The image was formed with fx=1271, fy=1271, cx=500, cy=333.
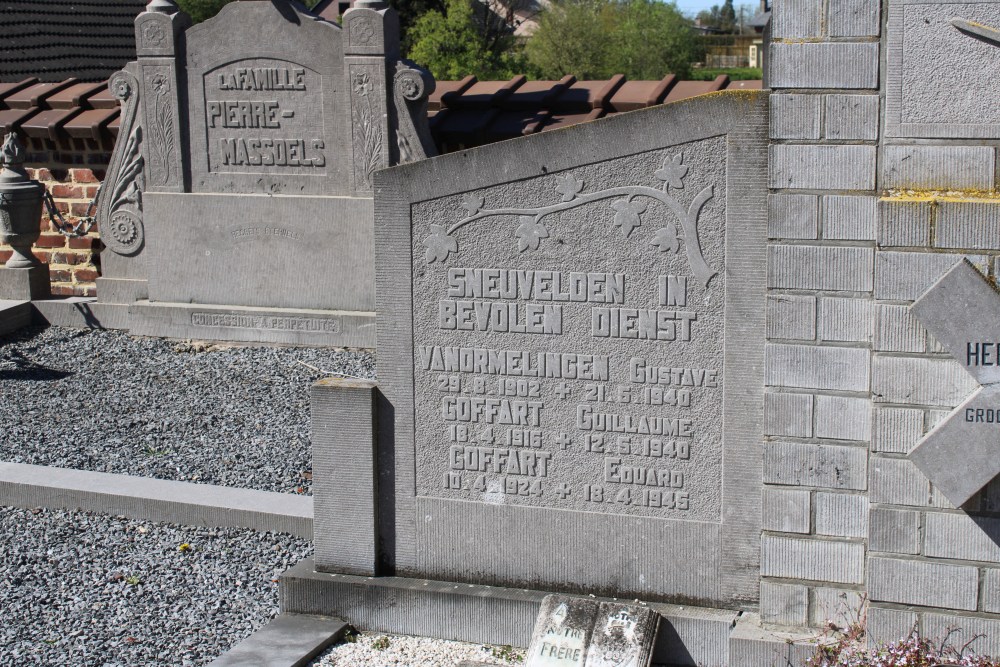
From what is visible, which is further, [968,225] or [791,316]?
[791,316]

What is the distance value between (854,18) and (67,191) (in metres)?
8.65

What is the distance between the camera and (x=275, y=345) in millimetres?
9438

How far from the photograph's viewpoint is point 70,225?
10859 millimetres

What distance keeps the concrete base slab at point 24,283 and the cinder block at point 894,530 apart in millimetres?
7986

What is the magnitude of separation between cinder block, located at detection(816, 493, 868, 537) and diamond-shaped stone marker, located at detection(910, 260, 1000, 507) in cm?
36

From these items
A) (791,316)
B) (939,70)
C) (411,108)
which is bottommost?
(791,316)

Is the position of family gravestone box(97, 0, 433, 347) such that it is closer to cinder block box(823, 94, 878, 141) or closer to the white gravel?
the white gravel

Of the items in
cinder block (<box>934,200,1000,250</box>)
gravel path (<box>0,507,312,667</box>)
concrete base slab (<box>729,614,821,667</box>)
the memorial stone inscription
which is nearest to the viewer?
cinder block (<box>934,200,1000,250</box>)

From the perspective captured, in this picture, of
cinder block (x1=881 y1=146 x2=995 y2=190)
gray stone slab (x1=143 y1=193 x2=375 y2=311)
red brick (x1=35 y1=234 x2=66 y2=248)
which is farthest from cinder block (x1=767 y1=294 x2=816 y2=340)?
red brick (x1=35 y1=234 x2=66 y2=248)

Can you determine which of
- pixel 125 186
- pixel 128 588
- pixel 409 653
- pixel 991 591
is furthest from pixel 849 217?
pixel 125 186

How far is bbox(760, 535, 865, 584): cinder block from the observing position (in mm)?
4242

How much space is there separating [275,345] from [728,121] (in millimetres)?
5796

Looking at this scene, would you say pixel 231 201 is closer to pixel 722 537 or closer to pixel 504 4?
pixel 722 537

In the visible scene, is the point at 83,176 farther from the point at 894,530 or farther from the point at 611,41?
the point at 611,41
